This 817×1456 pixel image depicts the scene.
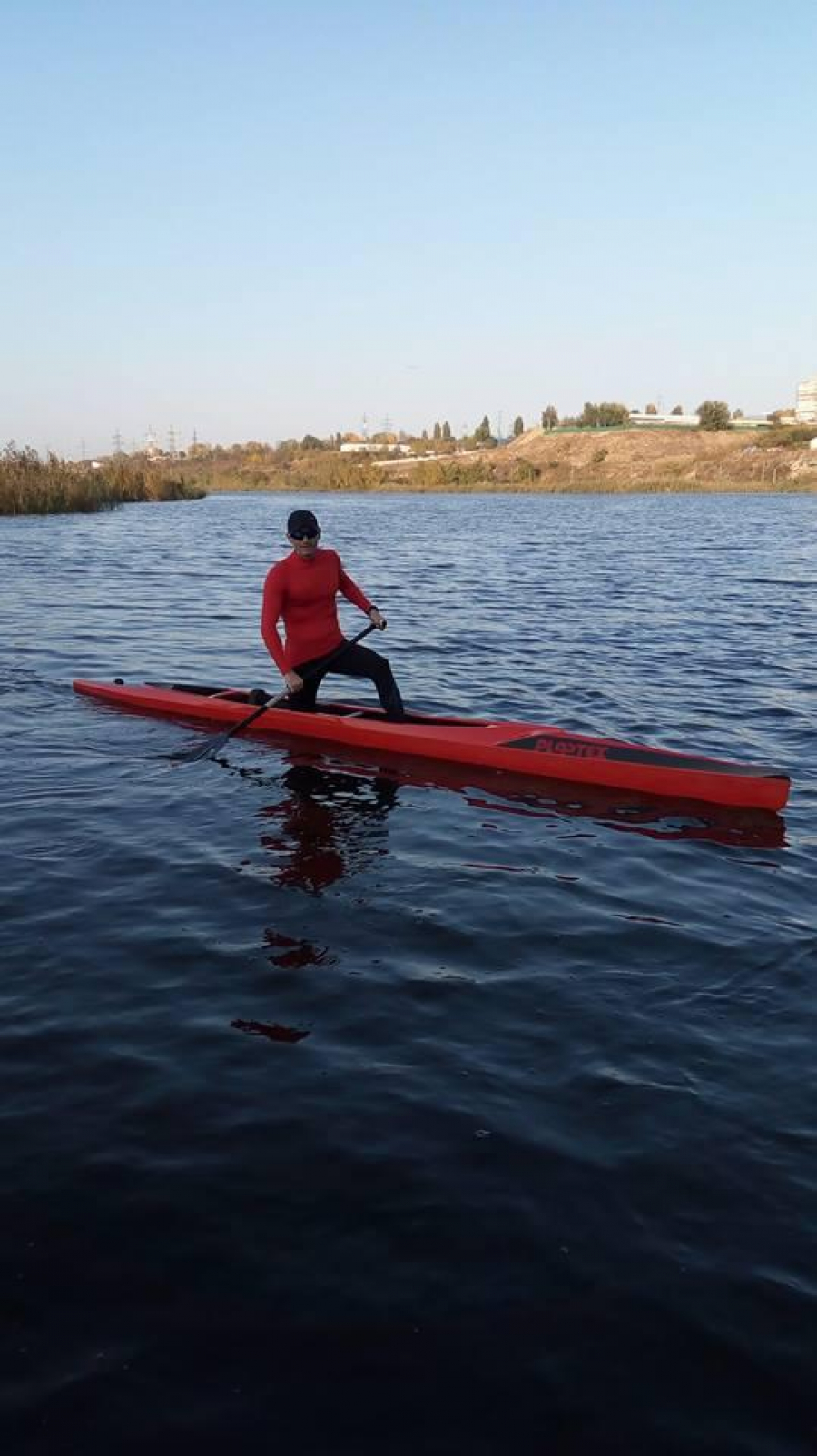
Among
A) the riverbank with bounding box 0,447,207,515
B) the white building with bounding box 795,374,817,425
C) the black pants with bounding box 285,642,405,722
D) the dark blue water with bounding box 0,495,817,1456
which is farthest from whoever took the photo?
the white building with bounding box 795,374,817,425

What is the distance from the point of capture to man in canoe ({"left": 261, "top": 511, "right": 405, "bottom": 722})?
866 centimetres

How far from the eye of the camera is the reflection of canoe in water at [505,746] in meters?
7.47

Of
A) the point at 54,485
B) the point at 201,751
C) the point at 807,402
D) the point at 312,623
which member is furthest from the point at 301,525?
the point at 807,402

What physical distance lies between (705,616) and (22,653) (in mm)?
10997

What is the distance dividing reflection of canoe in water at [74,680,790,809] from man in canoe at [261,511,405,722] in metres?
0.33

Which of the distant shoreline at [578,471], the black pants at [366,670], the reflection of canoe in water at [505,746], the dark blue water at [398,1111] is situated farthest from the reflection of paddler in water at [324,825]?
the distant shoreline at [578,471]

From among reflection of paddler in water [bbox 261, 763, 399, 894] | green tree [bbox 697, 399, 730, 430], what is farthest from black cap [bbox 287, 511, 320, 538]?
green tree [bbox 697, 399, 730, 430]

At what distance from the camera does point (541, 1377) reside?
8.74ft

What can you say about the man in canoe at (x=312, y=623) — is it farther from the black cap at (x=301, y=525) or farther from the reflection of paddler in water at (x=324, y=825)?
the reflection of paddler in water at (x=324, y=825)

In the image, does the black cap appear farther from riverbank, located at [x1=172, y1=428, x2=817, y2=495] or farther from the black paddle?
riverbank, located at [x1=172, y1=428, x2=817, y2=495]

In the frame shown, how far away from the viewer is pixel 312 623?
905cm

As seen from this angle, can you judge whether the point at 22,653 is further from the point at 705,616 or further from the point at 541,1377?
the point at 541,1377

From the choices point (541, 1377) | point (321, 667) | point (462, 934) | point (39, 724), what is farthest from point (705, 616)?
point (541, 1377)

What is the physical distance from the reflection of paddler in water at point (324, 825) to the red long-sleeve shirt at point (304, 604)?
42.9 inches
